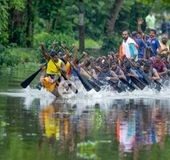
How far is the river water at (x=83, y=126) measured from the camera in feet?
50.1

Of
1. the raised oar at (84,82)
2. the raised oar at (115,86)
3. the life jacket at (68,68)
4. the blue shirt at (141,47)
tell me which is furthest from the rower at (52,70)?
the blue shirt at (141,47)

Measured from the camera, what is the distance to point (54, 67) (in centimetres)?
2644

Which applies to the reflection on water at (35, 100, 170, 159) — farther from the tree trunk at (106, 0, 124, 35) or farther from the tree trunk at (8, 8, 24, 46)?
the tree trunk at (106, 0, 124, 35)

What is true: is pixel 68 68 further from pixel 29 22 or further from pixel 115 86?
pixel 29 22

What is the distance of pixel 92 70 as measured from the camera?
28625 millimetres

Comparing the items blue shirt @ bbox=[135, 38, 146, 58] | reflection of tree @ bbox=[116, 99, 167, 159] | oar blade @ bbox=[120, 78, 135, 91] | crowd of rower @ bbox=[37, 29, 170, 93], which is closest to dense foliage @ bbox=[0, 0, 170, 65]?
blue shirt @ bbox=[135, 38, 146, 58]

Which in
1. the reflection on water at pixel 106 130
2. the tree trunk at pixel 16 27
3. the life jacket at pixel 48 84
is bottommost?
the reflection on water at pixel 106 130

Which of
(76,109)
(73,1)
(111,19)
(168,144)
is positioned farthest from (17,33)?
(168,144)

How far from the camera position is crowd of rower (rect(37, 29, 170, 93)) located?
2644 cm

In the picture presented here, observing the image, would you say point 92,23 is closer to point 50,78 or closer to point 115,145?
point 50,78

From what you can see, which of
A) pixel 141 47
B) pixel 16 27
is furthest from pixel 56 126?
pixel 16 27

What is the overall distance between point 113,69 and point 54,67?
2.93 m

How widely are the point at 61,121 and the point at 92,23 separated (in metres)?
46.8

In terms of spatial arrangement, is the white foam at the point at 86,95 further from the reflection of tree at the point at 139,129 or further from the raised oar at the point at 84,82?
the reflection of tree at the point at 139,129
